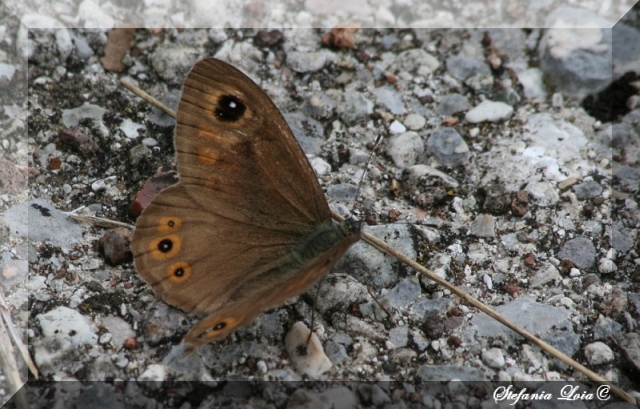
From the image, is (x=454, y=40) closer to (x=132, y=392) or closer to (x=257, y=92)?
(x=257, y=92)

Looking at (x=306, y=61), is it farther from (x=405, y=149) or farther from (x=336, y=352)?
(x=336, y=352)

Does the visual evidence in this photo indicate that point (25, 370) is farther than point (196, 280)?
No

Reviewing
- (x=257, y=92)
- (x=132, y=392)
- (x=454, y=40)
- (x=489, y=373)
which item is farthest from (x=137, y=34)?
(x=489, y=373)

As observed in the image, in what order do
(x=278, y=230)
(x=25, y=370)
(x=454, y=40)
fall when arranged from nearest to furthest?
(x=25, y=370)
(x=278, y=230)
(x=454, y=40)

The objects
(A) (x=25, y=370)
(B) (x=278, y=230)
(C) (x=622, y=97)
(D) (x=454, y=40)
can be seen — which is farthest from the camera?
(D) (x=454, y=40)

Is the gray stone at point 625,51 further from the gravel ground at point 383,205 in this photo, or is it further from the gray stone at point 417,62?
the gray stone at point 417,62

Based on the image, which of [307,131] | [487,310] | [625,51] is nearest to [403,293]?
[487,310]

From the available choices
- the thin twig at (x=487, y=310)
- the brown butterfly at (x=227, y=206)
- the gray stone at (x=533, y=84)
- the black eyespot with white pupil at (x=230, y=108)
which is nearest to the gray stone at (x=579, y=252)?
the thin twig at (x=487, y=310)
